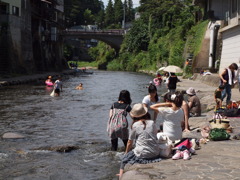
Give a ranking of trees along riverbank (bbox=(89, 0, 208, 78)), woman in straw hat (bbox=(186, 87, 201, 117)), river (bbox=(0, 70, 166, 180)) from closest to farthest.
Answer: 1. river (bbox=(0, 70, 166, 180))
2. woman in straw hat (bbox=(186, 87, 201, 117))
3. trees along riverbank (bbox=(89, 0, 208, 78))

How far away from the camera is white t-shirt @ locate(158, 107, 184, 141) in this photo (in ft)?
28.0

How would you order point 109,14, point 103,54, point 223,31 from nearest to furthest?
point 223,31 → point 103,54 → point 109,14

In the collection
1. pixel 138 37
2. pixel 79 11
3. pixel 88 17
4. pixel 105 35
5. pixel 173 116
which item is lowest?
pixel 173 116

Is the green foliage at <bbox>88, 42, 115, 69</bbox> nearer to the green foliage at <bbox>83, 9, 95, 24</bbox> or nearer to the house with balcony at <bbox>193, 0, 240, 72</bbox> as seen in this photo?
the green foliage at <bbox>83, 9, 95, 24</bbox>

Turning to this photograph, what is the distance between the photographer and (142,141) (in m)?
7.43

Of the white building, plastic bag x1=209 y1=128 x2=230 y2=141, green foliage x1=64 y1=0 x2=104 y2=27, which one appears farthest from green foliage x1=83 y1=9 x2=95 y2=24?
plastic bag x1=209 y1=128 x2=230 y2=141

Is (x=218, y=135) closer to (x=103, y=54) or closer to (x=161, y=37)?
(x=161, y=37)

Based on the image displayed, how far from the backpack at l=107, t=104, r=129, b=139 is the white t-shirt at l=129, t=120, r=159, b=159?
56.2 inches

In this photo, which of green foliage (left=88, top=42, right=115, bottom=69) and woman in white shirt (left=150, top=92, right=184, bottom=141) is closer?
woman in white shirt (left=150, top=92, right=184, bottom=141)

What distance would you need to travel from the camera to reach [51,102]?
21.9 metres

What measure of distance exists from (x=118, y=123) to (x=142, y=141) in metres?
1.71

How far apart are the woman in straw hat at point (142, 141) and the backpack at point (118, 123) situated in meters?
1.39

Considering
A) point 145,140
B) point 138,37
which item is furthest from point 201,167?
point 138,37

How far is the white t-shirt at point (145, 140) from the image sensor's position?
7418 mm
